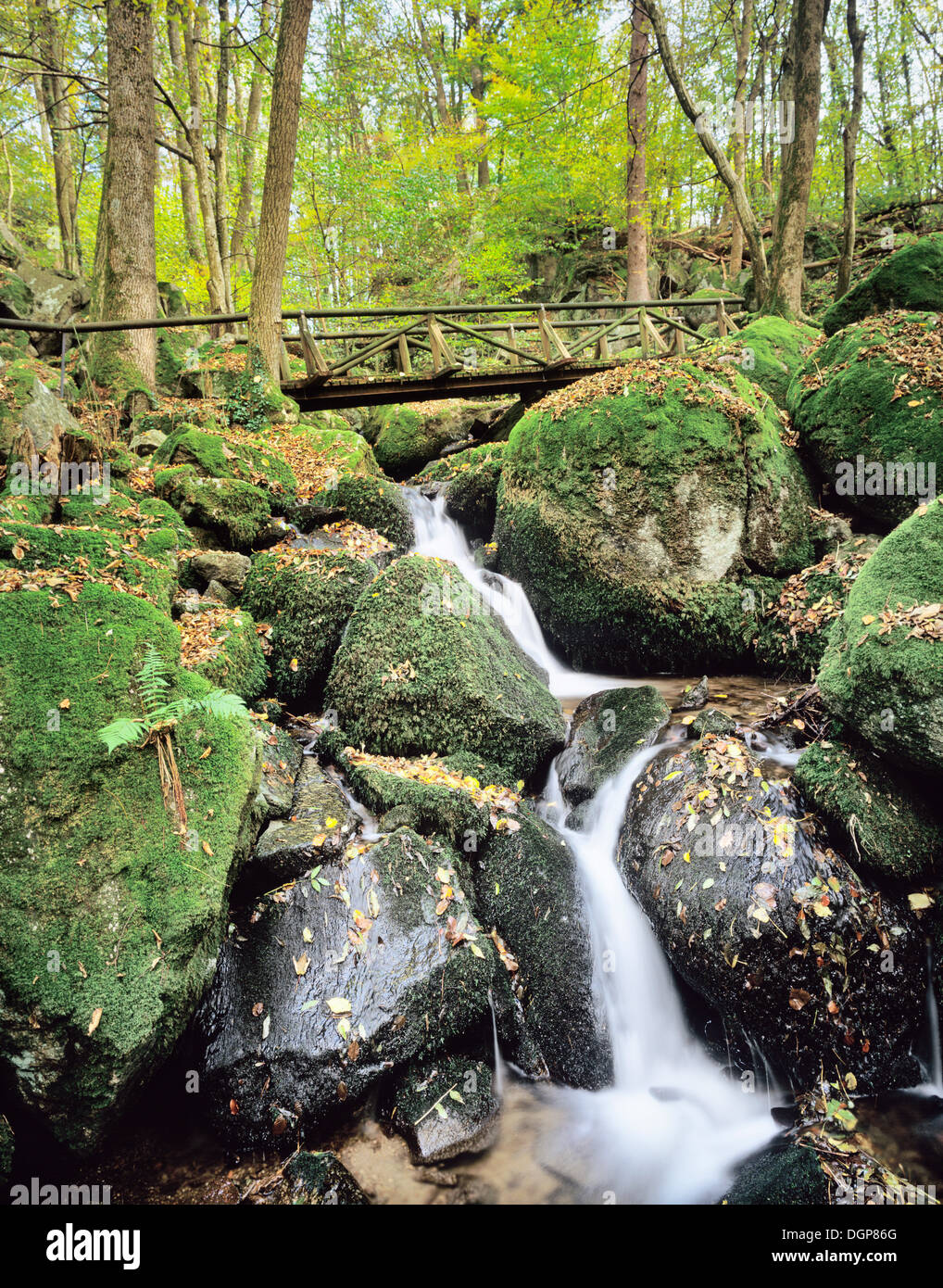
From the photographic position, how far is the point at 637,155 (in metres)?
12.9

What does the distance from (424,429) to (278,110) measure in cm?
548

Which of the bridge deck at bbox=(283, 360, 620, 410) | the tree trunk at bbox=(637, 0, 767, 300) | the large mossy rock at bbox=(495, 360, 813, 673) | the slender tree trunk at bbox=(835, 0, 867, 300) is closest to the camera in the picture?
the large mossy rock at bbox=(495, 360, 813, 673)

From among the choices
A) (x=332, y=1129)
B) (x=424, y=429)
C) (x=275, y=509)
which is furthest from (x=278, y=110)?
(x=332, y=1129)

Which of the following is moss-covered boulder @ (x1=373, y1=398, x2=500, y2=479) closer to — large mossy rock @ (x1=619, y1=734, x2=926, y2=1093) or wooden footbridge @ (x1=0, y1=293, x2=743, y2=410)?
wooden footbridge @ (x1=0, y1=293, x2=743, y2=410)

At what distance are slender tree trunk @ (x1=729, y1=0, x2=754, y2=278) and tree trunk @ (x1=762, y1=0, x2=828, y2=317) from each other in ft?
17.3

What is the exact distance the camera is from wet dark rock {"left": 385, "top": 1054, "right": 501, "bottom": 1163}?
12.1 ft

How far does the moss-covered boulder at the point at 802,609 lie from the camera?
6.79 m

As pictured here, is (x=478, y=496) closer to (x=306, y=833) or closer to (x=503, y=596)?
(x=503, y=596)

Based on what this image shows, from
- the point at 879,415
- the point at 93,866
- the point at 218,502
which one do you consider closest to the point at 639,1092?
the point at 93,866

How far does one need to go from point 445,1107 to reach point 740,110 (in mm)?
19304

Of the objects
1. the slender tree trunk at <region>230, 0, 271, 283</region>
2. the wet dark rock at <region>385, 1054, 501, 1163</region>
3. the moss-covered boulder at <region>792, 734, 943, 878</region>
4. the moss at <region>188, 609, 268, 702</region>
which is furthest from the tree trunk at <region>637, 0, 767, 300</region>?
the wet dark rock at <region>385, 1054, 501, 1163</region>

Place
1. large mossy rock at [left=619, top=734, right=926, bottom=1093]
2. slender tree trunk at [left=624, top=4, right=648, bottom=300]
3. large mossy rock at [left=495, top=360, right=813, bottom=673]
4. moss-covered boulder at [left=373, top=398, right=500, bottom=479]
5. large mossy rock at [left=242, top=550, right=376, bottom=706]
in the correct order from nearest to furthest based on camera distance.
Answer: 1. large mossy rock at [left=619, top=734, right=926, bottom=1093]
2. large mossy rock at [left=242, top=550, right=376, bottom=706]
3. large mossy rock at [left=495, top=360, right=813, bottom=673]
4. slender tree trunk at [left=624, top=4, right=648, bottom=300]
5. moss-covered boulder at [left=373, top=398, right=500, bottom=479]

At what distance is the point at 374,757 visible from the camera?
19.2 feet

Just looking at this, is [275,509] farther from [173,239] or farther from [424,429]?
[173,239]
